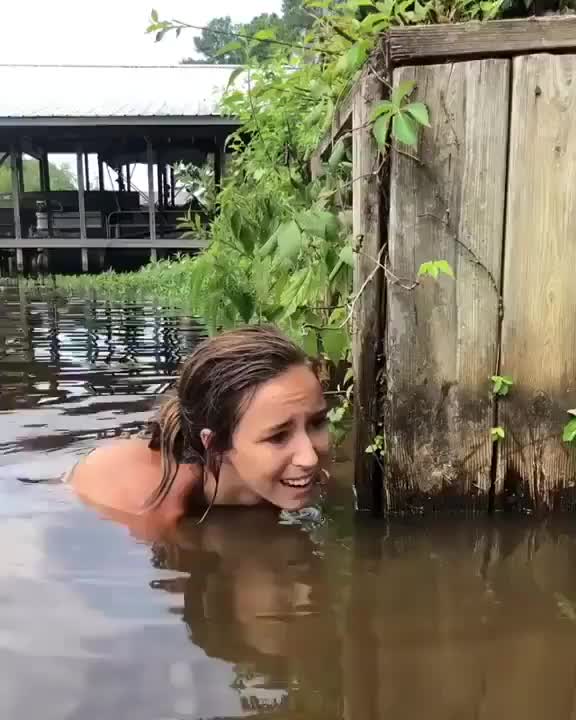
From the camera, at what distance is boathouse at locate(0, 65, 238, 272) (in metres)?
19.7

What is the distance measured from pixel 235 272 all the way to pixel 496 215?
220 cm

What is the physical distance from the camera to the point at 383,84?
8.15 ft

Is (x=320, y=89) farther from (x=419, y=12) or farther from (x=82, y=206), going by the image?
(x=82, y=206)

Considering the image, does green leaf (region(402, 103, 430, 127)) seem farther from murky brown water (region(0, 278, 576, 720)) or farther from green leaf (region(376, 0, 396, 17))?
murky brown water (region(0, 278, 576, 720))

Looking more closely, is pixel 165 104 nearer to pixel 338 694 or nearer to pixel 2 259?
pixel 2 259

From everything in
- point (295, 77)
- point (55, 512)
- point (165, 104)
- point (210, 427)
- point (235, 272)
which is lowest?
point (55, 512)

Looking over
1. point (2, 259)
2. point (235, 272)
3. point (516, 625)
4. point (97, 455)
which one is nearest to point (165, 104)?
point (2, 259)

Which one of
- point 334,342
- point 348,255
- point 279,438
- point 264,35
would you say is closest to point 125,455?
point 279,438

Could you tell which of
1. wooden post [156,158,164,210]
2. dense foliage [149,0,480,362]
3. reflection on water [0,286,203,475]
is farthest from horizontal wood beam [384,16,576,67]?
wooden post [156,158,164,210]

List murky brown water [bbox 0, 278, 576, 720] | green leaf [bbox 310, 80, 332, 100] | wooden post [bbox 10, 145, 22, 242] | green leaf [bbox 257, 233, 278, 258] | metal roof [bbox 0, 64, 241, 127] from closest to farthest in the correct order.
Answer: murky brown water [bbox 0, 278, 576, 720] < green leaf [bbox 257, 233, 278, 258] < green leaf [bbox 310, 80, 332, 100] < metal roof [bbox 0, 64, 241, 127] < wooden post [bbox 10, 145, 22, 242]

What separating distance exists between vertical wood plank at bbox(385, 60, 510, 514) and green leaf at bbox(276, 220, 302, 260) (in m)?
0.64

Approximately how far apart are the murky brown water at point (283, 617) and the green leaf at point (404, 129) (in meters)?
1.23

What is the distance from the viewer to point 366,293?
2.62m

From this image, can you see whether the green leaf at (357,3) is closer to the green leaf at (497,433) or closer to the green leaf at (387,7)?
the green leaf at (387,7)
